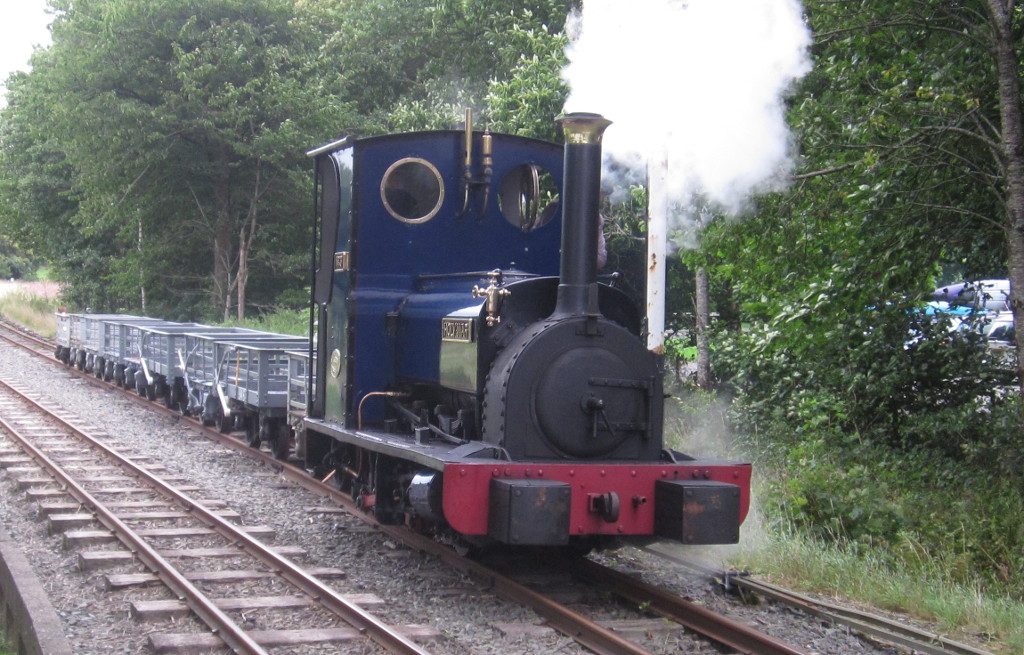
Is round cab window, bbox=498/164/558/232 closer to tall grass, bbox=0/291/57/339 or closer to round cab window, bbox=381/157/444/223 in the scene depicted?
round cab window, bbox=381/157/444/223

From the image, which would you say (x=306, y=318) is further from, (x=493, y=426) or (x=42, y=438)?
(x=493, y=426)

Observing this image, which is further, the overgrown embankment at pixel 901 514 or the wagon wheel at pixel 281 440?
the wagon wheel at pixel 281 440

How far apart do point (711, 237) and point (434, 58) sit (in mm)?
12302

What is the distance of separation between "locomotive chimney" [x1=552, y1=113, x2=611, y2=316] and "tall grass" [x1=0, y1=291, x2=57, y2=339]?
29009mm

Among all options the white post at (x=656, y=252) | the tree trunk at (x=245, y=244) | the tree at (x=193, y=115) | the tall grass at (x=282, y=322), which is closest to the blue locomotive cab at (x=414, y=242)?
the white post at (x=656, y=252)

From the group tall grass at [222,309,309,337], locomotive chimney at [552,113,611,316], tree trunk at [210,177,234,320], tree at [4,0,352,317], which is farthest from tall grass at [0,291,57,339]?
locomotive chimney at [552,113,611,316]

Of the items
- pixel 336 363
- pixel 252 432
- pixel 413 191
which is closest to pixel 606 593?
pixel 336 363

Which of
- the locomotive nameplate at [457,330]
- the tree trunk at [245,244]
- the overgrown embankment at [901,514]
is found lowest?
the overgrown embankment at [901,514]

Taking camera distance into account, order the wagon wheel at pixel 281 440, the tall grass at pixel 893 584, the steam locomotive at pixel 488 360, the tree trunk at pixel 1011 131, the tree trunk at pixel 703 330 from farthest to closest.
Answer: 1. the tree trunk at pixel 703 330
2. the wagon wheel at pixel 281 440
3. the tree trunk at pixel 1011 131
4. the steam locomotive at pixel 488 360
5. the tall grass at pixel 893 584

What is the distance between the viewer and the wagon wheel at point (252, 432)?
1234 centimetres

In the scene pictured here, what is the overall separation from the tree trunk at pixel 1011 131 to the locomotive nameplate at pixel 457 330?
402 centimetres

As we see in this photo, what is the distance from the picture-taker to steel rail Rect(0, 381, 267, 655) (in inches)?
213

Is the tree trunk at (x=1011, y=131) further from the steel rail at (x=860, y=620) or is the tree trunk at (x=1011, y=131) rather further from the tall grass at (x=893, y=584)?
the steel rail at (x=860, y=620)

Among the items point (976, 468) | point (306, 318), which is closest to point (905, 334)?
point (976, 468)
